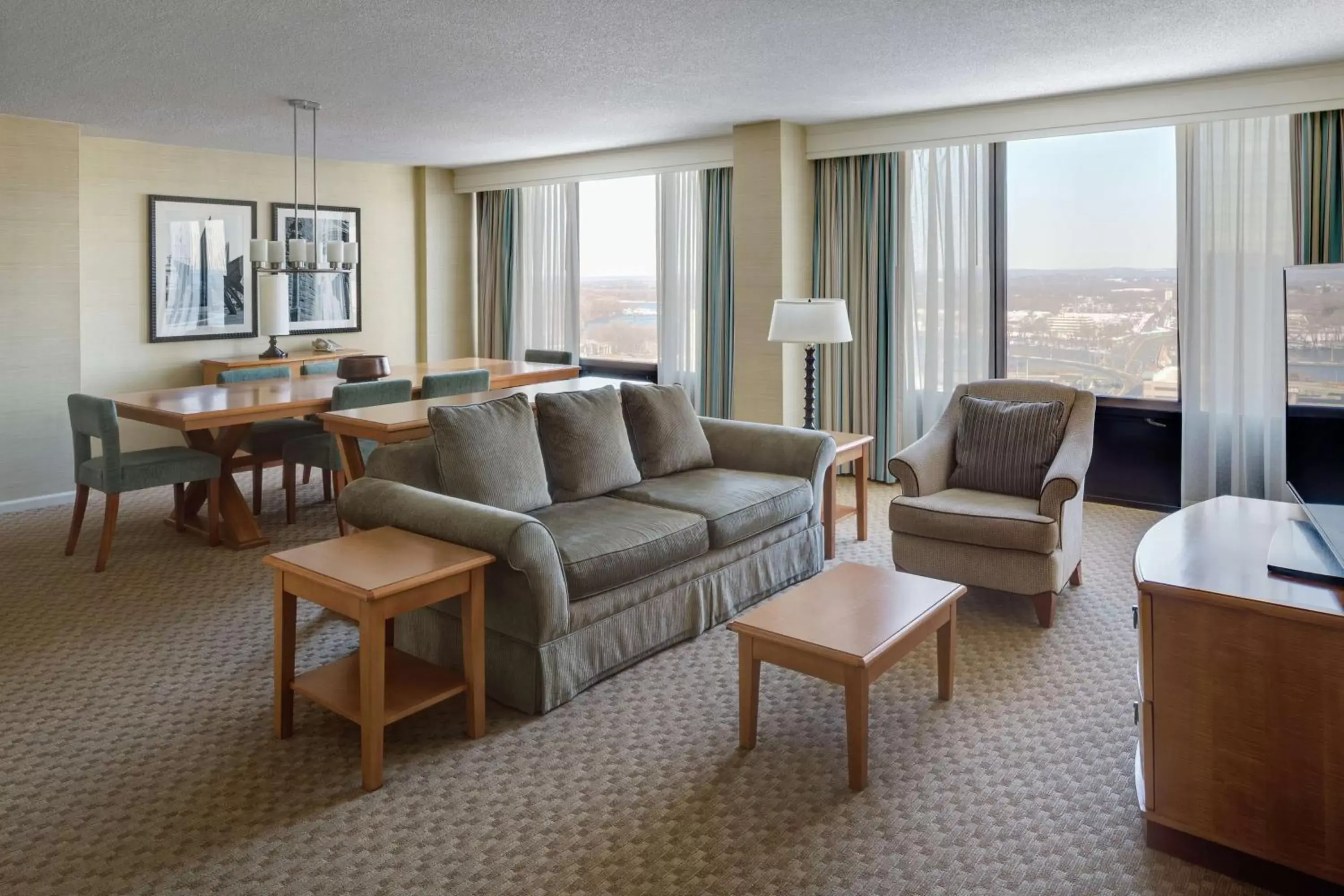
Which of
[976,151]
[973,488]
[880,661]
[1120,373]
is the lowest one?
[880,661]

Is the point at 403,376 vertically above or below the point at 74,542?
above

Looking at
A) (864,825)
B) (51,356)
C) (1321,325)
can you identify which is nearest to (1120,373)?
(1321,325)

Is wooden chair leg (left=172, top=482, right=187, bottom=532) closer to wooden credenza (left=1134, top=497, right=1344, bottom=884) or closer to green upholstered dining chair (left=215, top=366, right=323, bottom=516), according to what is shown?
green upholstered dining chair (left=215, top=366, right=323, bottom=516)

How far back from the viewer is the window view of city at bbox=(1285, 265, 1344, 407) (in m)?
2.58

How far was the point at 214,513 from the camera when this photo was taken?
4.89 metres

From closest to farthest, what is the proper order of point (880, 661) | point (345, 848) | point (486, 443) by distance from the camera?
point (345, 848), point (880, 661), point (486, 443)

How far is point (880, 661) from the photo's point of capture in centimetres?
261

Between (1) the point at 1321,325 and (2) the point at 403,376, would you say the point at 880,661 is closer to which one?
(1) the point at 1321,325

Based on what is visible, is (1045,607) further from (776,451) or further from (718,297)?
(718,297)

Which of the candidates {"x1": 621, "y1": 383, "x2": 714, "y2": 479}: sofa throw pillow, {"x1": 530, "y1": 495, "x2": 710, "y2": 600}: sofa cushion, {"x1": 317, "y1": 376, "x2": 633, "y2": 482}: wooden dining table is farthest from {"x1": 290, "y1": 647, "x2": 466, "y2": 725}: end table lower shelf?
{"x1": 621, "y1": 383, "x2": 714, "y2": 479}: sofa throw pillow

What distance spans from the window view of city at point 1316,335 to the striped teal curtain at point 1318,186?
2.39 m

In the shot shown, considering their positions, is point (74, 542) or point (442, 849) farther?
point (74, 542)

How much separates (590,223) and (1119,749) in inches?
239

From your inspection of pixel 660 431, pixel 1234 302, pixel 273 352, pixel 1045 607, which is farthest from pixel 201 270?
pixel 1234 302
